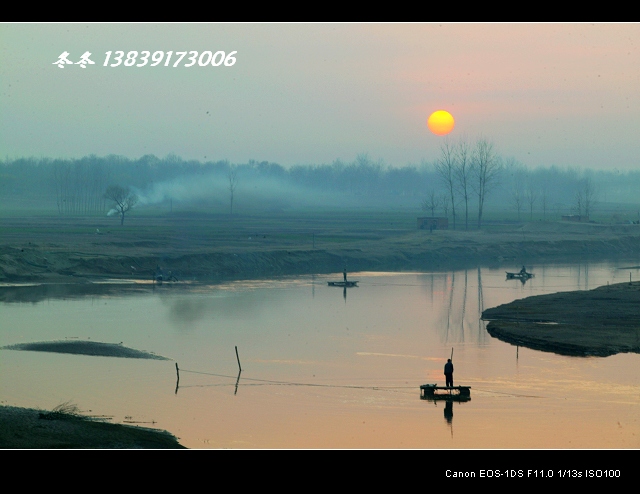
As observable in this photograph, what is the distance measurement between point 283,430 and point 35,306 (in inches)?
1275

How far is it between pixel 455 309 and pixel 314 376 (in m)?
23.4

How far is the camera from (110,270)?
7512 centimetres

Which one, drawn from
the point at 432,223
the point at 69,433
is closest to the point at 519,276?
the point at 432,223

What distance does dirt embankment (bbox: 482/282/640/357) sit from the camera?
42.0 meters

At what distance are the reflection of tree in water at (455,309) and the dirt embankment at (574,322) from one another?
1026 millimetres

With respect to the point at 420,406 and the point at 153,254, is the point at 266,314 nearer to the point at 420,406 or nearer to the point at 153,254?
the point at 420,406

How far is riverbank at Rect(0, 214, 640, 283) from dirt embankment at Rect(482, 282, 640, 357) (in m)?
28.8

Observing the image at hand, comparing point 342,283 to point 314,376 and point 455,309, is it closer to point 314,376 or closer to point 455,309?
point 455,309

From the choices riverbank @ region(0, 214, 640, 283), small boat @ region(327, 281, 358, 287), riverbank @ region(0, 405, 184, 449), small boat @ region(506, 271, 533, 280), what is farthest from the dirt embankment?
riverbank @ region(0, 214, 640, 283)

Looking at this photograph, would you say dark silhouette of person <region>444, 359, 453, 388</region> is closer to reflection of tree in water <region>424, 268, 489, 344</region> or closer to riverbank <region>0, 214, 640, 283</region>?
reflection of tree in water <region>424, 268, 489, 344</region>

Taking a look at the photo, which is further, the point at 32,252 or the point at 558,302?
the point at 32,252

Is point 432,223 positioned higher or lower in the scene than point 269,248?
higher

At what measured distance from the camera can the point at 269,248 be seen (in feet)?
296

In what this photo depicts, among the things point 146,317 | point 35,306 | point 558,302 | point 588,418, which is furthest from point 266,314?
point 588,418
